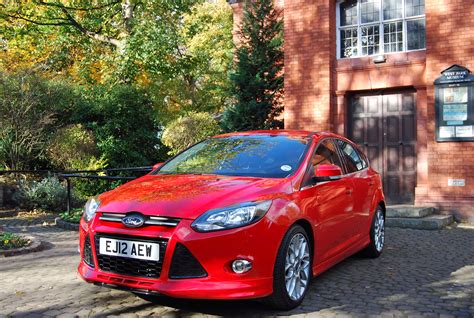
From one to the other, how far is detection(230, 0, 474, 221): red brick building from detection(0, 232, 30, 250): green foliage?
7851 millimetres

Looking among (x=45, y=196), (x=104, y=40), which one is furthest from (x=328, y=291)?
(x=104, y=40)

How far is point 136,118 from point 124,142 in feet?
4.12

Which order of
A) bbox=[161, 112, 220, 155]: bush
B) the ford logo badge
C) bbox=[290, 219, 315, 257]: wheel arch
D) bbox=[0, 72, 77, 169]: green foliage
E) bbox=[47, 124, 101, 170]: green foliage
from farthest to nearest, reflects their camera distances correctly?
1. bbox=[161, 112, 220, 155]: bush
2. bbox=[47, 124, 101, 170]: green foliage
3. bbox=[0, 72, 77, 169]: green foliage
4. bbox=[290, 219, 315, 257]: wheel arch
5. the ford logo badge

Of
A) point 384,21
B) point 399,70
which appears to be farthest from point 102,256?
point 384,21

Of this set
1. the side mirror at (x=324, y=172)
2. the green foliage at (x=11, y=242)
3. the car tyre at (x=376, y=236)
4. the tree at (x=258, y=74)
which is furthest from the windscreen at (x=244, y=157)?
the tree at (x=258, y=74)

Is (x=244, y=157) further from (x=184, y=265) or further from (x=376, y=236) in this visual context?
(x=376, y=236)

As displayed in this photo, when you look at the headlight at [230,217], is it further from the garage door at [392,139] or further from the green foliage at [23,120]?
the green foliage at [23,120]

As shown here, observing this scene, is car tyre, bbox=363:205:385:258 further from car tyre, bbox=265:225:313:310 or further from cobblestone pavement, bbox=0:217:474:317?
car tyre, bbox=265:225:313:310

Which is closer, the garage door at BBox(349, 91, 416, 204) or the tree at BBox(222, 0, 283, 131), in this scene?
the garage door at BBox(349, 91, 416, 204)

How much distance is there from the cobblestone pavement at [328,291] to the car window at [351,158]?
125 cm

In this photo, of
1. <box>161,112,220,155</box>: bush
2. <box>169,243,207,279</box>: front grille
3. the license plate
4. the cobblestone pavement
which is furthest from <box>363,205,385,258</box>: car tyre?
<box>161,112,220,155</box>: bush

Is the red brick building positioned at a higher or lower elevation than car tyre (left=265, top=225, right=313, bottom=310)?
higher

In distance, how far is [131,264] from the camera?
167 inches

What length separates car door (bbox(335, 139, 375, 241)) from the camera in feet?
20.4
